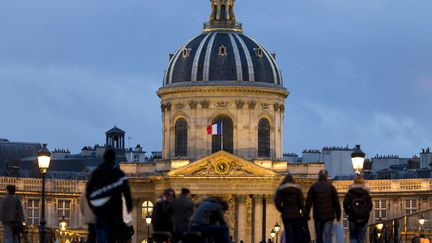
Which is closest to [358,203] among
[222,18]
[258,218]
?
[258,218]

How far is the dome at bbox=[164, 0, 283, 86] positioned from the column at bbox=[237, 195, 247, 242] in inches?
373

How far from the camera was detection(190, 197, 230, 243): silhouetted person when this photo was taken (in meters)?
40.0

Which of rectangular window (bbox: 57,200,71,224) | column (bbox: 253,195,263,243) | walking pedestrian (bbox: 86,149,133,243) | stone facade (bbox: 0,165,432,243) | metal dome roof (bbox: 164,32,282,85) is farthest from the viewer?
metal dome roof (bbox: 164,32,282,85)

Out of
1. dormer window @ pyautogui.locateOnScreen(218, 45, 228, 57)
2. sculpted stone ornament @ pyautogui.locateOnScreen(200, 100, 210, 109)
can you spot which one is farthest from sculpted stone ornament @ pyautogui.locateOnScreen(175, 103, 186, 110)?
dormer window @ pyautogui.locateOnScreen(218, 45, 228, 57)

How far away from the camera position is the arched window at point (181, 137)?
129 meters

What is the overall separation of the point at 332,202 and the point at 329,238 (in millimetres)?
1448

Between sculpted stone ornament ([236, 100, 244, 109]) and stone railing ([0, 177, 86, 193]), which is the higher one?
sculpted stone ornament ([236, 100, 244, 109])

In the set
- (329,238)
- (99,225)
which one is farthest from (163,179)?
(99,225)

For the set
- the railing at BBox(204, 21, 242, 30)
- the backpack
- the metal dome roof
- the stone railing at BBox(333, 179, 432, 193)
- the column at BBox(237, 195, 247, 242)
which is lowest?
the backpack

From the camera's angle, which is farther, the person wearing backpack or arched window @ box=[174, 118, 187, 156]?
arched window @ box=[174, 118, 187, 156]

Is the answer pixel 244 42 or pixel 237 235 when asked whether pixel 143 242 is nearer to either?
pixel 237 235

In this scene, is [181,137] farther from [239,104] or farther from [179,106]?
[239,104]

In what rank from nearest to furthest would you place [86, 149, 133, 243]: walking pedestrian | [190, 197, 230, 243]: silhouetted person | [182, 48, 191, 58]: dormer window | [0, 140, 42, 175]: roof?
→ 1. [86, 149, 133, 243]: walking pedestrian
2. [190, 197, 230, 243]: silhouetted person
3. [182, 48, 191, 58]: dormer window
4. [0, 140, 42, 175]: roof

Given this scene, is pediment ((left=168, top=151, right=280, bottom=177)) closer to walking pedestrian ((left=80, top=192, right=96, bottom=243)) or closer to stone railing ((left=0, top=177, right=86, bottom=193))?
stone railing ((left=0, top=177, right=86, bottom=193))
